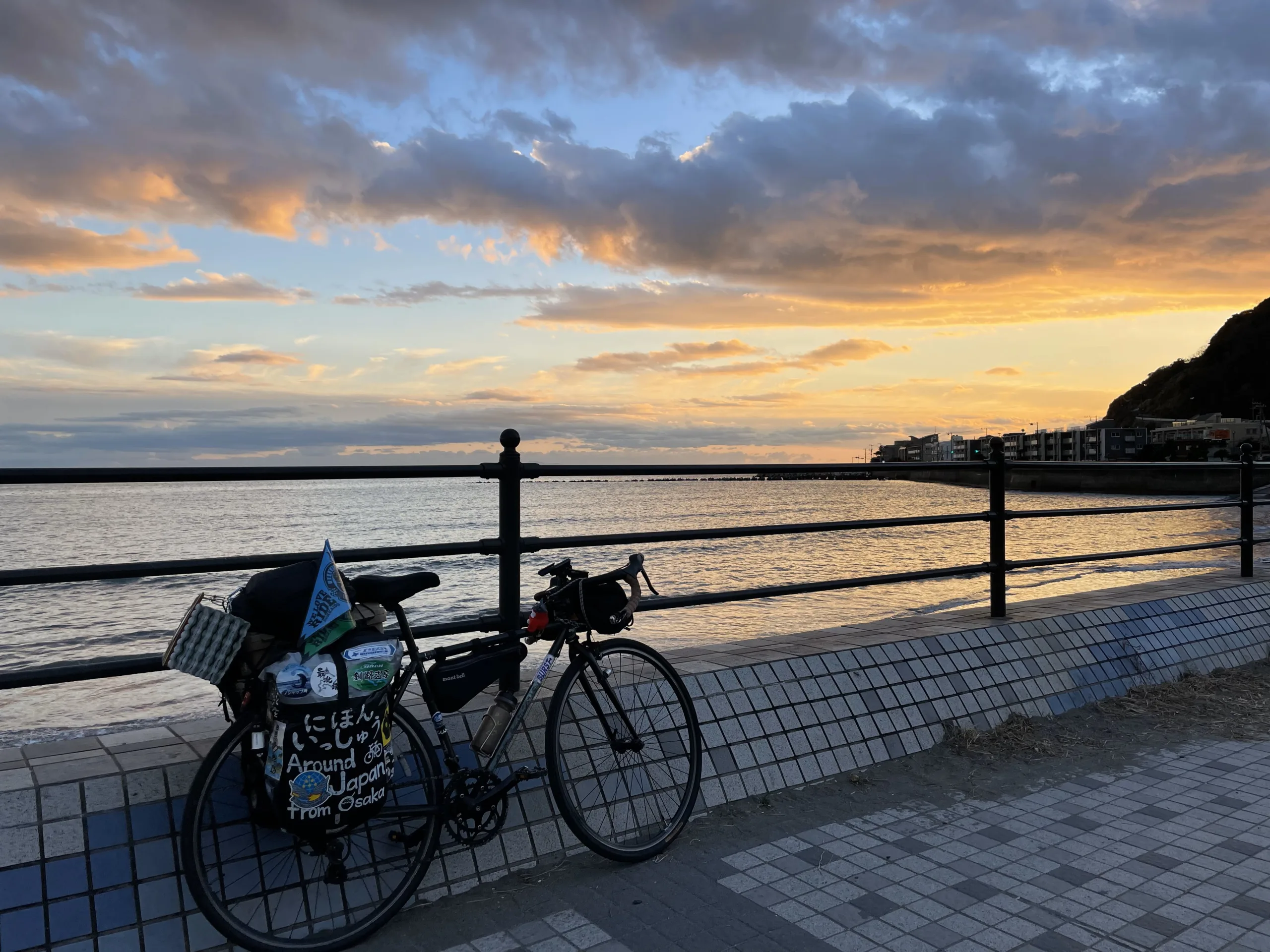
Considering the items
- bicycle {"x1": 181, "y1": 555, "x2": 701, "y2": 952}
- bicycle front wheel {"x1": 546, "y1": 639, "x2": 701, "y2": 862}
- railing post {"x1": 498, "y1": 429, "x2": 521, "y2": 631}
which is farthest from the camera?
railing post {"x1": 498, "y1": 429, "x2": 521, "y2": 631}

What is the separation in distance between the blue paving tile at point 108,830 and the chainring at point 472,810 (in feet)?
2.93

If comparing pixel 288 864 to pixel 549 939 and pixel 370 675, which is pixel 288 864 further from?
pixel 549 939

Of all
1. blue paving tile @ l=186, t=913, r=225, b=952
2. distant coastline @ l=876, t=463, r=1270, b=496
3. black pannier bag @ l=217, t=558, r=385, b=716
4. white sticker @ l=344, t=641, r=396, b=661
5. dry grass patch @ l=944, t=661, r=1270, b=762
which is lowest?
distant coastline @ l=876, t=463, r=1270, b=496

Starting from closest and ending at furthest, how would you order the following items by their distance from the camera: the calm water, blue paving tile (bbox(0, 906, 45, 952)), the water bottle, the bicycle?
blue paving tile (bbox(0, 906, 45, 952)) → the bicycle → the water bottle → the calm water

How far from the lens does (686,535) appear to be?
404 cm

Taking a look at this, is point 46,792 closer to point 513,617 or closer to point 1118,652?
point 513,617

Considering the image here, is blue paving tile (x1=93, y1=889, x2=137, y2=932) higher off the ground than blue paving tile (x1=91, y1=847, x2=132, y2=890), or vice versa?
blue paving tile (x1=91, y1=847, x2=132, y2=890)

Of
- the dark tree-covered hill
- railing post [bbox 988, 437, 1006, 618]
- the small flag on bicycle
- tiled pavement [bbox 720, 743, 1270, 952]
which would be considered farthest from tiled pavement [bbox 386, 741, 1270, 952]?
the dark tree-covered hill

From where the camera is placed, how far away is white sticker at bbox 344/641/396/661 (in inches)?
95.2

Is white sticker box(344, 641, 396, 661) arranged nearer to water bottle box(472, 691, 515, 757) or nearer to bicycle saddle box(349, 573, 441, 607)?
bicycle saddle box(349, 573, 441, 607)

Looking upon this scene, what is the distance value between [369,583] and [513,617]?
93cm

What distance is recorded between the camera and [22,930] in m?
2.27

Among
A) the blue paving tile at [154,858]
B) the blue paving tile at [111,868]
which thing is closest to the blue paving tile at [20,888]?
the blue paving tile at [111,868]

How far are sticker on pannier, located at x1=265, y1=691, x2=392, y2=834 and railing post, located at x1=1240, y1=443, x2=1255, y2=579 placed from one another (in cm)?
725
